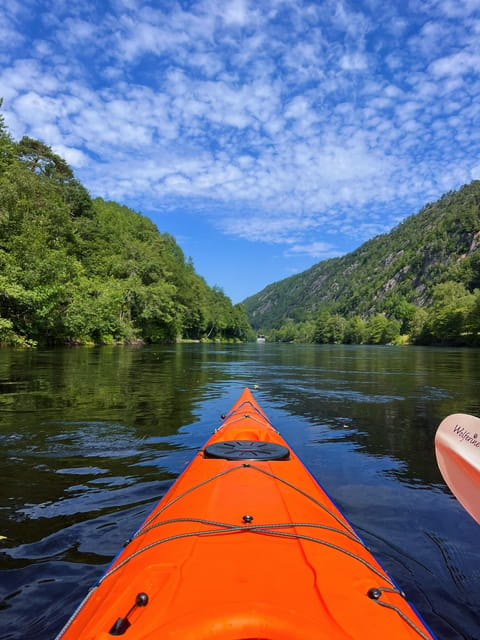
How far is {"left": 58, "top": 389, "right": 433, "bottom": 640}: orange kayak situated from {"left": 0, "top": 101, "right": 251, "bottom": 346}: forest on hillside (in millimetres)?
24550

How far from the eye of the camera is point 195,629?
4.39 ft

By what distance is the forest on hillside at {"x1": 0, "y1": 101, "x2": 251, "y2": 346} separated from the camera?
88.2ft

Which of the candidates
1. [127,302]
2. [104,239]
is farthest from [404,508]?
[104,239]

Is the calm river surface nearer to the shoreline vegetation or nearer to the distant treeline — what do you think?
the shoreline vegetation

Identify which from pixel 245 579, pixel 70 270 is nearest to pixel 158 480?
pixel 245 579

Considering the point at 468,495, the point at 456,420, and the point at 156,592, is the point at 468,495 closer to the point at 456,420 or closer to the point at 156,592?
the point at 456,420

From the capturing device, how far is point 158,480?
4516mm

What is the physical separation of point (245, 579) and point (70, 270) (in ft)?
120

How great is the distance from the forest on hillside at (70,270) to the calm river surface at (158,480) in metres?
18.6

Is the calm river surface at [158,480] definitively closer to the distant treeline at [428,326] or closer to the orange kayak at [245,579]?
the orange kayak at [245,579]

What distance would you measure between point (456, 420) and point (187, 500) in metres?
2.75

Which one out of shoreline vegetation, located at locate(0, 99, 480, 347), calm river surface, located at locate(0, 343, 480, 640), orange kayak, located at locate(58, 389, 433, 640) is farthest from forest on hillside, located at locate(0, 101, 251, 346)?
orange kayak, located at locate(58, 389, 433, 640)

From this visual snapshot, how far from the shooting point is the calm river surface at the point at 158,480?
8.72 ft

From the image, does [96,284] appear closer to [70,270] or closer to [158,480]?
[70,270]
